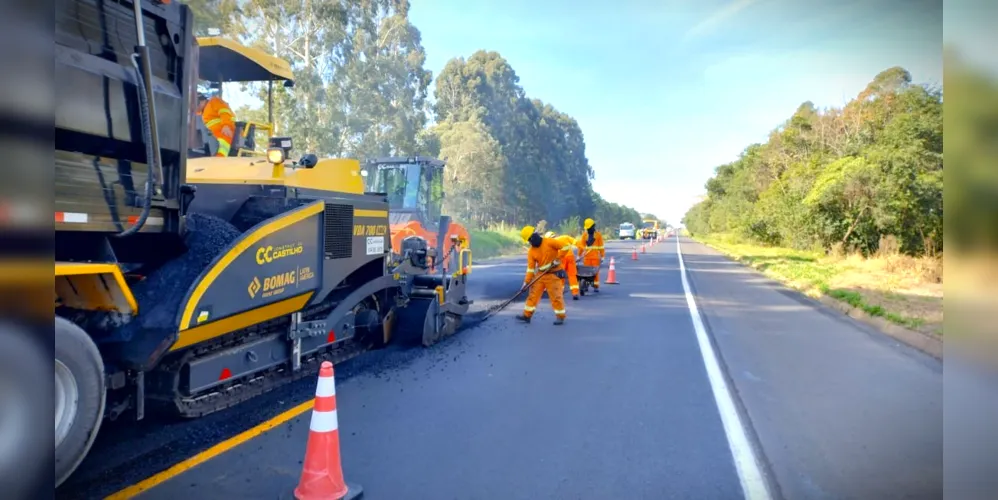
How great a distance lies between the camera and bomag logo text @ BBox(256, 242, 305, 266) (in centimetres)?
500

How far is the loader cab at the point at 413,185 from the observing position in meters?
16.0

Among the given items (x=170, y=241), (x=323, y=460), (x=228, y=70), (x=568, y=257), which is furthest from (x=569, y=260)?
(x=323, y=460)

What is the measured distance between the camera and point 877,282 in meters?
16.6

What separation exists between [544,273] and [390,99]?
2292 cm

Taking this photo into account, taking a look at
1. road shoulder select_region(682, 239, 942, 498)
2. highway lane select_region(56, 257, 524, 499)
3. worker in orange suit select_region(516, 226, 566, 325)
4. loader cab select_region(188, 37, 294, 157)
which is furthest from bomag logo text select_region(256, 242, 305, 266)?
worker in orange suit select_region(516, 226, 566, 325)

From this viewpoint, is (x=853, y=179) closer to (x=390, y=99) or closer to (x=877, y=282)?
(x=877, y=282)

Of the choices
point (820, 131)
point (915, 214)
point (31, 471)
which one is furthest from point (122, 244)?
point (820, 131)

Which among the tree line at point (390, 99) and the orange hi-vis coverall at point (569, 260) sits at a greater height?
the tree line at point (390, 99)

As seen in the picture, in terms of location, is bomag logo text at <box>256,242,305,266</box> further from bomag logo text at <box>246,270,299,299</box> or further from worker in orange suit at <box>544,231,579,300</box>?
worker in orange suit at <box>544,231,579,300</box>

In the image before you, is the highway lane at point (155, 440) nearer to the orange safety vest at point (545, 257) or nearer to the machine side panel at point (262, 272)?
the machine side panel at point (262, 272)

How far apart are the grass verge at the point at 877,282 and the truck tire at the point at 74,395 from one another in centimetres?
873

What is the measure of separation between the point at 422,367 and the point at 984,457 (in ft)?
19.3

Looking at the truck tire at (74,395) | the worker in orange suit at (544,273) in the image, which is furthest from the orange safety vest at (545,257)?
the truck tire at (74,395)

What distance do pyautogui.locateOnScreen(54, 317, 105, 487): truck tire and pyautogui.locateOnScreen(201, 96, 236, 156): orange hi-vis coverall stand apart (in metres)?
3.96
